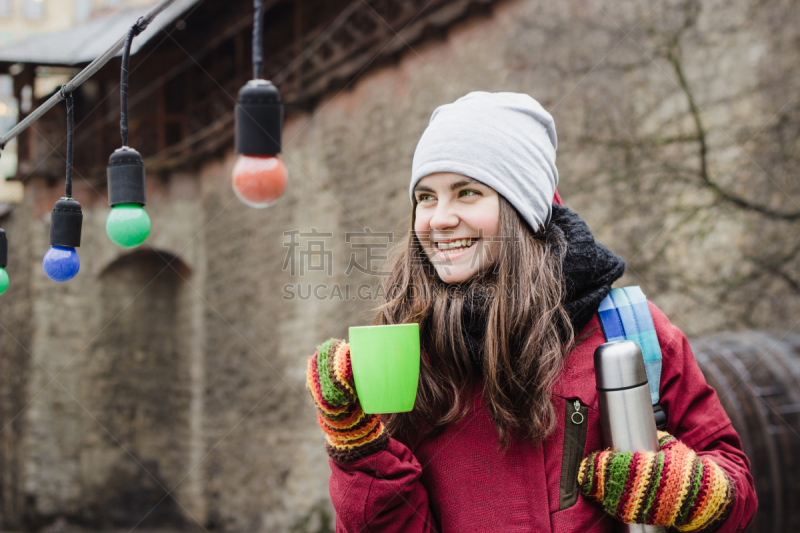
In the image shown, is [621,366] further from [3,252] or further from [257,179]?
[3,252]

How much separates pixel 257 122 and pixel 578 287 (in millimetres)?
708

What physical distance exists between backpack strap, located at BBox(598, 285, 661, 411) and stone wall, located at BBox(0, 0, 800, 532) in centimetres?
278

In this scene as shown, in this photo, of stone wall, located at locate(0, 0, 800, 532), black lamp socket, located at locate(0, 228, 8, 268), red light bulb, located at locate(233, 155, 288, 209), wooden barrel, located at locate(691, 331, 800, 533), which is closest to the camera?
red light bulb, located at locate(233, 155, 288, 209)

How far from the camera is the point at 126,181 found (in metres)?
1.23

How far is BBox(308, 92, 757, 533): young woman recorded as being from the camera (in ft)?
3.73

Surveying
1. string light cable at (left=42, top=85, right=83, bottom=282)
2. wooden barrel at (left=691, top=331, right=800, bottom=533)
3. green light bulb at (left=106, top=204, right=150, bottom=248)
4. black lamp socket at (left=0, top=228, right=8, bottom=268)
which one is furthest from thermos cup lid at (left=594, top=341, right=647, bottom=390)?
wooden barrel at (left=691, top=331, right=800, bottom=533)

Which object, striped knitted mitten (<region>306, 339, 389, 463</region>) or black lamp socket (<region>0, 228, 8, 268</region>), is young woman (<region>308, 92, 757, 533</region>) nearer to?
striped knitted mitten (<region>306, 339, 389, 463</region>)

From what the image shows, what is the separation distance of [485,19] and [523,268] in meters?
4.14

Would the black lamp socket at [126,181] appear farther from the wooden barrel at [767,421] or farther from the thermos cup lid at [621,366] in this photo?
the wooden barrel at [767,421]

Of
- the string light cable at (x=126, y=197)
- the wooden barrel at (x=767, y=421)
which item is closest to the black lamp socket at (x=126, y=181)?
the string light cable at (x=126, y=197)

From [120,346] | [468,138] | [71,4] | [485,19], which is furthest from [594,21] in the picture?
[71,4]

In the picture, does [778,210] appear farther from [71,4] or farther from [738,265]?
[71,4]

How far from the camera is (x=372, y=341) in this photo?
45.1 inches

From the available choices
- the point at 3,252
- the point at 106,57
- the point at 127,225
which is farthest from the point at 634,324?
the point at 3,252
